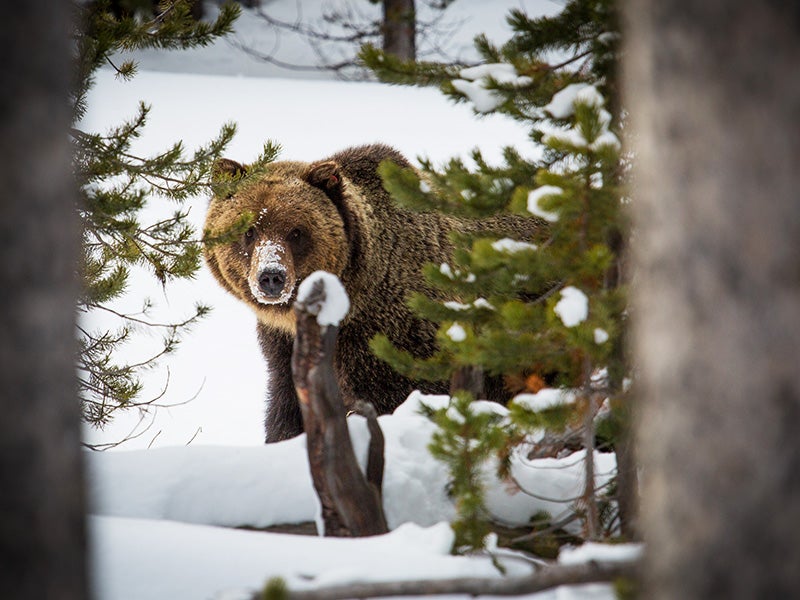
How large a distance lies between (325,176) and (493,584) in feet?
12.5

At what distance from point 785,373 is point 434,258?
443 cm

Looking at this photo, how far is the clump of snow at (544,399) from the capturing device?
9.93ft

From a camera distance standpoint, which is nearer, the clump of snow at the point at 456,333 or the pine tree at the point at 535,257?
the pine tree at the point at 535,257

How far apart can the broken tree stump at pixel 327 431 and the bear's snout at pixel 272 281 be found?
1957 millimetres

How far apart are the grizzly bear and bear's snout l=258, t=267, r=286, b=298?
0.09 meters

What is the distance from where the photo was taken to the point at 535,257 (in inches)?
118

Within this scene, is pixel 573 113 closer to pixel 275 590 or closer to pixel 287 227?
pixel 275 590

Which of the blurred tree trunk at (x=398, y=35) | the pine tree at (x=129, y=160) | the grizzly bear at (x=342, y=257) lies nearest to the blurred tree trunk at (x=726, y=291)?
the pine tree at (x=129, y=160)

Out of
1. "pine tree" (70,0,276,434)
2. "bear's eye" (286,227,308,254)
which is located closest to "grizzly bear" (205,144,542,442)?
"bear's eye" (286,227,308,254)

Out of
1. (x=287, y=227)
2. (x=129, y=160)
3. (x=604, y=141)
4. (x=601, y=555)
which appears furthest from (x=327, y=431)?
(x=287, y=227)

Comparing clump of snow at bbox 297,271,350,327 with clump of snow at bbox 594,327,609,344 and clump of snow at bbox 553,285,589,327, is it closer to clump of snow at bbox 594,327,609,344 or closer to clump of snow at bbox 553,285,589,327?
clump of snow at bbox 553,285,589,327

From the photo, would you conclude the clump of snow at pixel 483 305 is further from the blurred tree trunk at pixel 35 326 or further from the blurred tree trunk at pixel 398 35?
the blurred tree trunk at pixel 398 35

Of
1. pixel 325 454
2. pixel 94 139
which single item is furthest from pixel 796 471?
pixel 94 139

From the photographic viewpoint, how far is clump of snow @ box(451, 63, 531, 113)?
131 inches
